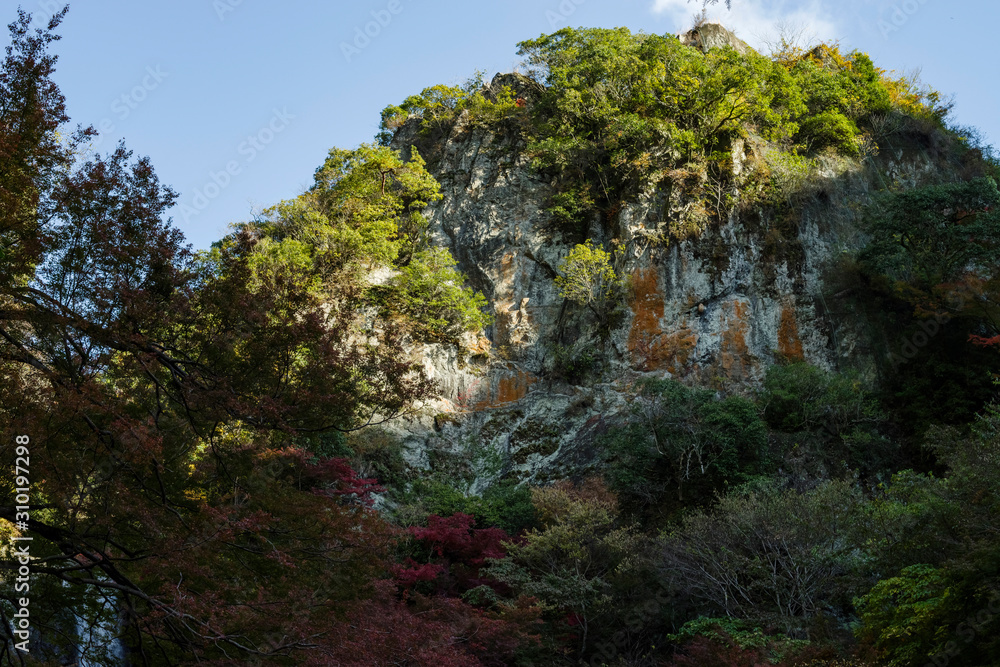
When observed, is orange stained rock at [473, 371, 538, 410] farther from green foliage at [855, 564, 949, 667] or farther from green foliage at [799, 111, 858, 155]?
green foliage at [855, 564, 949, 667]

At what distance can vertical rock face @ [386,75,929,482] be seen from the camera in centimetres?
1902

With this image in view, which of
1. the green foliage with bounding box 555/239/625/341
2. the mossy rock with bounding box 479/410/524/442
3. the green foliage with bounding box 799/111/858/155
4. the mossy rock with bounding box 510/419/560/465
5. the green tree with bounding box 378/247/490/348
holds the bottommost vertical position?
the mossy rock with bounding box 510/419/560/465

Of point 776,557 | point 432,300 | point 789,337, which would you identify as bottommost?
point 776,557

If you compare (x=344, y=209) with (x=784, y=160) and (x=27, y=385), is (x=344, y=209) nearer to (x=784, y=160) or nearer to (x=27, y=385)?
(x=784, y=160)

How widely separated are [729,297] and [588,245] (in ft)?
14.1

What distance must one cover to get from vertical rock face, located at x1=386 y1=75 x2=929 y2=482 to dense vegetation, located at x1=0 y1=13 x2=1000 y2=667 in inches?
25.0

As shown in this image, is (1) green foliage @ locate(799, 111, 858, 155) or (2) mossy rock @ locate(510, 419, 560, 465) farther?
(1) green foliage @ locate(799, 111, 858, 155)

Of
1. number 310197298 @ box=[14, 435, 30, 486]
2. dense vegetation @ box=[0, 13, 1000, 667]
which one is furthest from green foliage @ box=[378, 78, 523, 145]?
number 310197298 @ box=[14, 435, 30, 486]

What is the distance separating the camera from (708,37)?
85.8ft

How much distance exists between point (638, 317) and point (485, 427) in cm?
549

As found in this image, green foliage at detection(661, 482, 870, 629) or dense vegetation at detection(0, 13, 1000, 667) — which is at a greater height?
dense vegetation at detection(0, 13, 1000, 667)

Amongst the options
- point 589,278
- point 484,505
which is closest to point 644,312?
point 589,278

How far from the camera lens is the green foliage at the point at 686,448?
14.5 meters

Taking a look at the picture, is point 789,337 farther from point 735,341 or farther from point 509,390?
point 509,390
